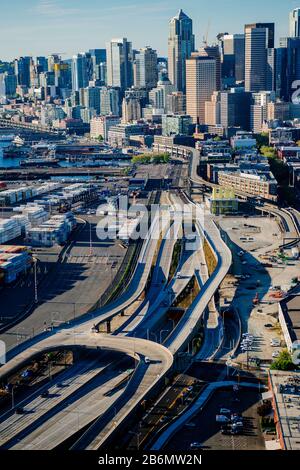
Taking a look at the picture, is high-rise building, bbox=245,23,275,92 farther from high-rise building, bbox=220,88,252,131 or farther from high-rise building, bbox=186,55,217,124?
high-rise building, bbox=220,88,252,131

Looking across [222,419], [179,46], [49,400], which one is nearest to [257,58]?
[179,46]

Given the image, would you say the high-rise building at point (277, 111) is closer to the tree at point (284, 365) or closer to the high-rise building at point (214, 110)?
the high-rise building at point (214, 110)

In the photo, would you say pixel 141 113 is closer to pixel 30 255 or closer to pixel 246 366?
pixel 30 255

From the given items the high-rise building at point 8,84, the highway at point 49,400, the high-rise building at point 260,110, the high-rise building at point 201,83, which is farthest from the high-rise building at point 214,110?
the high-rise building at point 8,84

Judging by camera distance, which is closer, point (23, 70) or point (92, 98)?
point (92, 98)

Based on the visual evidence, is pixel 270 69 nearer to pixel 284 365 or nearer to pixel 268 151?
pixel 268 151

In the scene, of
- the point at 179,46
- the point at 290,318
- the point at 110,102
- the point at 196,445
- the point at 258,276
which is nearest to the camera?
the point at 196,445

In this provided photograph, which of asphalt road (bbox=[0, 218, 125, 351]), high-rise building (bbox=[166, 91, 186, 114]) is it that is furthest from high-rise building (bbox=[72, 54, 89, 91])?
asphalt road (bbox=[0, 218, 125, 351])
